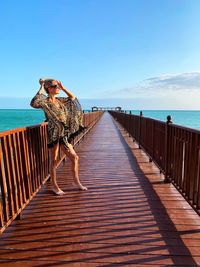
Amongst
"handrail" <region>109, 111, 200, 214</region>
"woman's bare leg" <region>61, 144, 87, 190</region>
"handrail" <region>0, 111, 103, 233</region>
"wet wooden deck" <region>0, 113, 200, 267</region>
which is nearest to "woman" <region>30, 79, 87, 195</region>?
"woman's bare leg" <region>61, 144, 87, 190</region>

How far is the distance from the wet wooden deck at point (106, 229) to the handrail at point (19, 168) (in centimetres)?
25

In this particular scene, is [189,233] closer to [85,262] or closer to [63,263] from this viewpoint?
[85,262]

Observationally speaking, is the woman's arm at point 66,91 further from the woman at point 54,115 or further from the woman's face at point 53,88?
the woman's face at point 53,88

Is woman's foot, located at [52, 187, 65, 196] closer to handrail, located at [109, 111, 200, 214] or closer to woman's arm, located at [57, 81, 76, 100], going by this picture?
woman's arm, located at [57, 81, 76, 100]

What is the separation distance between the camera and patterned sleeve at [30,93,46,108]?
12.2 ft

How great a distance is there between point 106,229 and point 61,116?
1.80 metres

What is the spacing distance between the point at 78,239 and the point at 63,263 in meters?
0.44

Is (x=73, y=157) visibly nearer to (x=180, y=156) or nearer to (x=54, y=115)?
(x=54, y=115)

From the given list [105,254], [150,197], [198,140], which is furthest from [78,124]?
[105,254]

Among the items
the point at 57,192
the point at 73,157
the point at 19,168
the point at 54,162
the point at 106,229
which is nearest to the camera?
the point at 106,229

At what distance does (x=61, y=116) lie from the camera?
4.00 metres

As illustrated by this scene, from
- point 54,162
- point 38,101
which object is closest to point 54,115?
point 38,101

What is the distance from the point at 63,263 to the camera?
242cm

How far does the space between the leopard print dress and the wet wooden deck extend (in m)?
0.98
